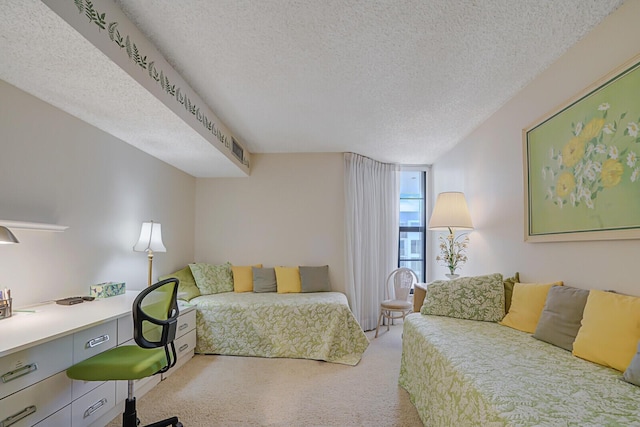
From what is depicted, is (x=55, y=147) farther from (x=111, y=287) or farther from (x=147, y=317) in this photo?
(x=147, y=317)

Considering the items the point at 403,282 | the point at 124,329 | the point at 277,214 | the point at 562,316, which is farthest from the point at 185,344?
the point at 562,316

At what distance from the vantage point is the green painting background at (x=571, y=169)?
1.55 m

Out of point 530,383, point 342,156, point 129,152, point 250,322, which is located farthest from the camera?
point 342,156

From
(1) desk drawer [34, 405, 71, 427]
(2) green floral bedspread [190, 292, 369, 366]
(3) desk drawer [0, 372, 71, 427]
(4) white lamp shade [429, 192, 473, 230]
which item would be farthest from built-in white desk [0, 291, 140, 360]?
(4) white lamp shade [429, 192, 473, 230]

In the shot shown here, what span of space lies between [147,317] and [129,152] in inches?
77.5

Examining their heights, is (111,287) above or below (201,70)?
below

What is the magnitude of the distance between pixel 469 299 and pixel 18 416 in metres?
2.70

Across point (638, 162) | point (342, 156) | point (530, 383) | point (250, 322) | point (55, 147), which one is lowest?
point (250, 322)

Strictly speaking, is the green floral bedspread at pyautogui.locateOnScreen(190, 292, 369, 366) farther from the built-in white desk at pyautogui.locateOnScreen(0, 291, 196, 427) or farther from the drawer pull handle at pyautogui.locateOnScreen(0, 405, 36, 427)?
the drawer pull handle at pyautogui.locateOnScreen(0, 405, 36, 427)

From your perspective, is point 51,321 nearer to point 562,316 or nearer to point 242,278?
point 242,278

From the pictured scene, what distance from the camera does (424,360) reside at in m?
2.05

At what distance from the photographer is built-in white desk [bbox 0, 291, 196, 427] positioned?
4.42 ft

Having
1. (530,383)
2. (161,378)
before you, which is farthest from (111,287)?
(530,383)

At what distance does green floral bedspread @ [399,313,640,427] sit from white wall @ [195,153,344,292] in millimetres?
2363
